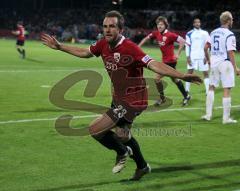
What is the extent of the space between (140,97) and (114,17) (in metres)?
1.12

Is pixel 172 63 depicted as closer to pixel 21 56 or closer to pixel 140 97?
pixel 140 97

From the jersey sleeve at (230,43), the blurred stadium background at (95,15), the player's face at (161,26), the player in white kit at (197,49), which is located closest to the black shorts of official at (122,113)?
the jersey sleeve at (230,43)

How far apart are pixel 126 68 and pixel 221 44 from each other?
5.29 metres

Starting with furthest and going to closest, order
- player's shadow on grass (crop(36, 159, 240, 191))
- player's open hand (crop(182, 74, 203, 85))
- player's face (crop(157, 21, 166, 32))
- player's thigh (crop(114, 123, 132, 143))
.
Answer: player's face (crop(157, 21, 166, 32)), player's thigh (crop(114, 123, 132, 143)), player's shadow on grass (crop(36, 159, 240, 191)), player's open hand (crop(182, 74, 203, 85))

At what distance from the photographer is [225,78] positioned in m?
12.1

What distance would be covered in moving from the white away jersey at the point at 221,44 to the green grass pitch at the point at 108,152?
142 cm

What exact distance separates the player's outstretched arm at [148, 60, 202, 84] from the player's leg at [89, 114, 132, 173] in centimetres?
95

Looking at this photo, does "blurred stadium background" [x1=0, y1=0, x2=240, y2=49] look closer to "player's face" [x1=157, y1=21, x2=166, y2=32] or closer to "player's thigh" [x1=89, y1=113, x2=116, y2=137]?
"player's face" [x1=157, y1=21, x2=166, y2=32]

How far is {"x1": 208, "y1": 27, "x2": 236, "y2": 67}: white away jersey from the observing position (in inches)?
466

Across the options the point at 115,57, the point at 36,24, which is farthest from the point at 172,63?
the point at 36,24

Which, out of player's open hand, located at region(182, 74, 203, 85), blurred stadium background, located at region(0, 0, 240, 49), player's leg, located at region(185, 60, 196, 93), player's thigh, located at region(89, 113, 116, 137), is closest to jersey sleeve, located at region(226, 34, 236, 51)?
player's leg, located at region(185, 60, 196, 93)

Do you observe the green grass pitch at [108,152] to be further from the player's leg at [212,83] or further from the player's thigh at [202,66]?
the player's thigh at [202,66]

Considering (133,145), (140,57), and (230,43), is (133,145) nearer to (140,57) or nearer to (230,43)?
(140,57)

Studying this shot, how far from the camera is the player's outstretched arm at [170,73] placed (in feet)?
22.2
